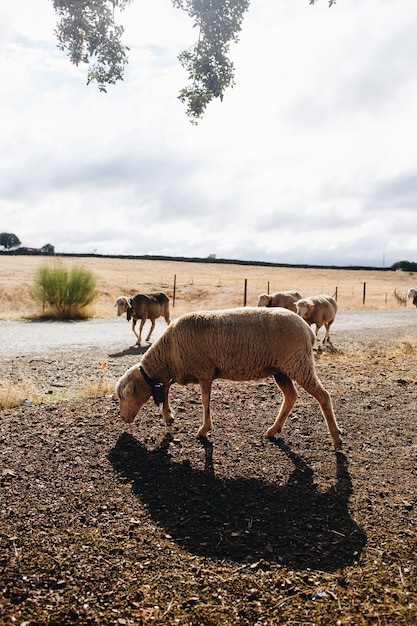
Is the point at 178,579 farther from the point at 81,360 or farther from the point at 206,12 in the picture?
the point at 81,360

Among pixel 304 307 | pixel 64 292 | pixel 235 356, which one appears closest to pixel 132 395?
pixel 235 356

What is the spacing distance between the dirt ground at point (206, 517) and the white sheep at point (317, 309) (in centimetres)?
681

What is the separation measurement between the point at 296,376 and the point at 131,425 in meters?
2.17

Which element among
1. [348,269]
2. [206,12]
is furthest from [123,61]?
[348,269]

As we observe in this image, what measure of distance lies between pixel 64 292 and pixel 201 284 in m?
25.7

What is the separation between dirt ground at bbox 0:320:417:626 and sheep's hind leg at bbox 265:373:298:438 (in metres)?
0.14

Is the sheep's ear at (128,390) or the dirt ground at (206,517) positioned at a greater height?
the sheep's ear at (128,390)

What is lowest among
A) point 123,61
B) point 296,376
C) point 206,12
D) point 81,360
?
A: point 81,360

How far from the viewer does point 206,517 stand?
4.46m

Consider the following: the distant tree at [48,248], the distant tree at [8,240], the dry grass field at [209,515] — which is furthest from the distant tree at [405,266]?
the distant tree at [8,240]

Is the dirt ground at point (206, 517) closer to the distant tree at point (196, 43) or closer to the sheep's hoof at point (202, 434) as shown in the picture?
the sheep's hoof at point (202, 434)

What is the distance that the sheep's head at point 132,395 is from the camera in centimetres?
641

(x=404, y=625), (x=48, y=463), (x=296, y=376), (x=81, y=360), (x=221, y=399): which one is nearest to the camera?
(x=404, y=625)

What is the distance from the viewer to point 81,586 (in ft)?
11.6
